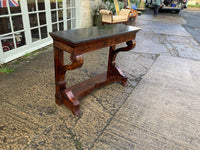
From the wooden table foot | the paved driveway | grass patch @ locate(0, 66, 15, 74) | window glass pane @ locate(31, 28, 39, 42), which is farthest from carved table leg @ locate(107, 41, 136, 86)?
window glass pane @ locate(31, 28, 39, 42)

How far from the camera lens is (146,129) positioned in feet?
5.57

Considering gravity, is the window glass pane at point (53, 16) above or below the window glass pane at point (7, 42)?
above

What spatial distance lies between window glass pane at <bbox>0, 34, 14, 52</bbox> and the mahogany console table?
180cm

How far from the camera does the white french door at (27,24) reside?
2906 mm

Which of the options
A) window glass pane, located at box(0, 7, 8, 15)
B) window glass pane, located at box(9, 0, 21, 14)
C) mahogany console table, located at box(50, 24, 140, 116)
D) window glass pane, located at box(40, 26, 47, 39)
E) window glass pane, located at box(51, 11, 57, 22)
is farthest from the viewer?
window glass pane, located at box(51, 11, 57, 22)

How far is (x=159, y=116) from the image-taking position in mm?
1905

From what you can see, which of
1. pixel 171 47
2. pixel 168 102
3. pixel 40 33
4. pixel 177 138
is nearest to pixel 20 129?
pixel 177 138

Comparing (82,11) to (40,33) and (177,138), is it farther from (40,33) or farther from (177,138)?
(177,138)

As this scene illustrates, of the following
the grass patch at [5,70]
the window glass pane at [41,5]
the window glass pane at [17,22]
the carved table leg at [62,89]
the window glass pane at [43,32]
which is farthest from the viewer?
the window glass pane at [43,32]

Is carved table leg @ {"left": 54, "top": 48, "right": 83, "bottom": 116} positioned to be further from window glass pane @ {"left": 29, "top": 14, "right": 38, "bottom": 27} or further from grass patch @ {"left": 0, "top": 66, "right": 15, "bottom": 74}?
window glass pane @ {"left": 29, "top": 14, "right": 38, "bottom": 27}

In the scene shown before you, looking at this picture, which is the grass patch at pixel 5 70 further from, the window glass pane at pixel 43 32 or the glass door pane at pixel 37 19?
the window glass pane at pixel 43 32

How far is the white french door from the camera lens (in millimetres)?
2906

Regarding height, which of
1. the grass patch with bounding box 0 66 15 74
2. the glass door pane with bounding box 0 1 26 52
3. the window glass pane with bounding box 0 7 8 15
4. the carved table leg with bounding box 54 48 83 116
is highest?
the window glass pane with bounding box 0 7 8 15

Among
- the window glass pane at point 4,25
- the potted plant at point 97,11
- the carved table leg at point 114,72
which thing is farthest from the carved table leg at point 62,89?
the potted plant at point 97,11
